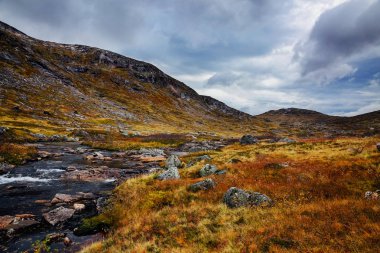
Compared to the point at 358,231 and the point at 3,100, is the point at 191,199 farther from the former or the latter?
the point at 3,100

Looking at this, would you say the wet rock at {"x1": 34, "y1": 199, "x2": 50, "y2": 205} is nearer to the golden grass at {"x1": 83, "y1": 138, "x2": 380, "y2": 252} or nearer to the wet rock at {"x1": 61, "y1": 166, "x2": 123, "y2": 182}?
the golden grass at {"x1": 83, "y1": 138, "x2": 380, "y2": 252}

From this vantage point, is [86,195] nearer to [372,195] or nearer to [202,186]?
[202,186]

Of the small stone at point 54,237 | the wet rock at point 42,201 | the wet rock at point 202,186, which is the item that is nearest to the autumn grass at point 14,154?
the wet rock at point 42,201

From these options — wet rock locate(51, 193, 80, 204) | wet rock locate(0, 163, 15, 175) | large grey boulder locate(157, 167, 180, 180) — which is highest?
large grey boulder locate(157, 167, 180, 180)

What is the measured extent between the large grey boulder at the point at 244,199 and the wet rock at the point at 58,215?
36.7ft

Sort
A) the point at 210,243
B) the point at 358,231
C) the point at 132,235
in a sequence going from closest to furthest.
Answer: the point at 358,231, the point at 210,243, the point at 132,235

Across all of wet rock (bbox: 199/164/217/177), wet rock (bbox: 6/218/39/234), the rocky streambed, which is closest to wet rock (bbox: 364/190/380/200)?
wet rock (bbox: 199/164/217/177)

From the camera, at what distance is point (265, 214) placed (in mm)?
12953

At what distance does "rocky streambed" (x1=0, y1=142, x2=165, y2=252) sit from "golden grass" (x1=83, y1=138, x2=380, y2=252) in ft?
8.87

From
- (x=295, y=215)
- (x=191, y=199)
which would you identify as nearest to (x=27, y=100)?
(x=191, y=199)

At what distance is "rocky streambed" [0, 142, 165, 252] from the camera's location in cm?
1462

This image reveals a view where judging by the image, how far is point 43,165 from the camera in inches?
1423

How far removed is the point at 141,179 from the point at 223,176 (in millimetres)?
7727

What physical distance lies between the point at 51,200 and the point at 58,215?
448 centimetres
